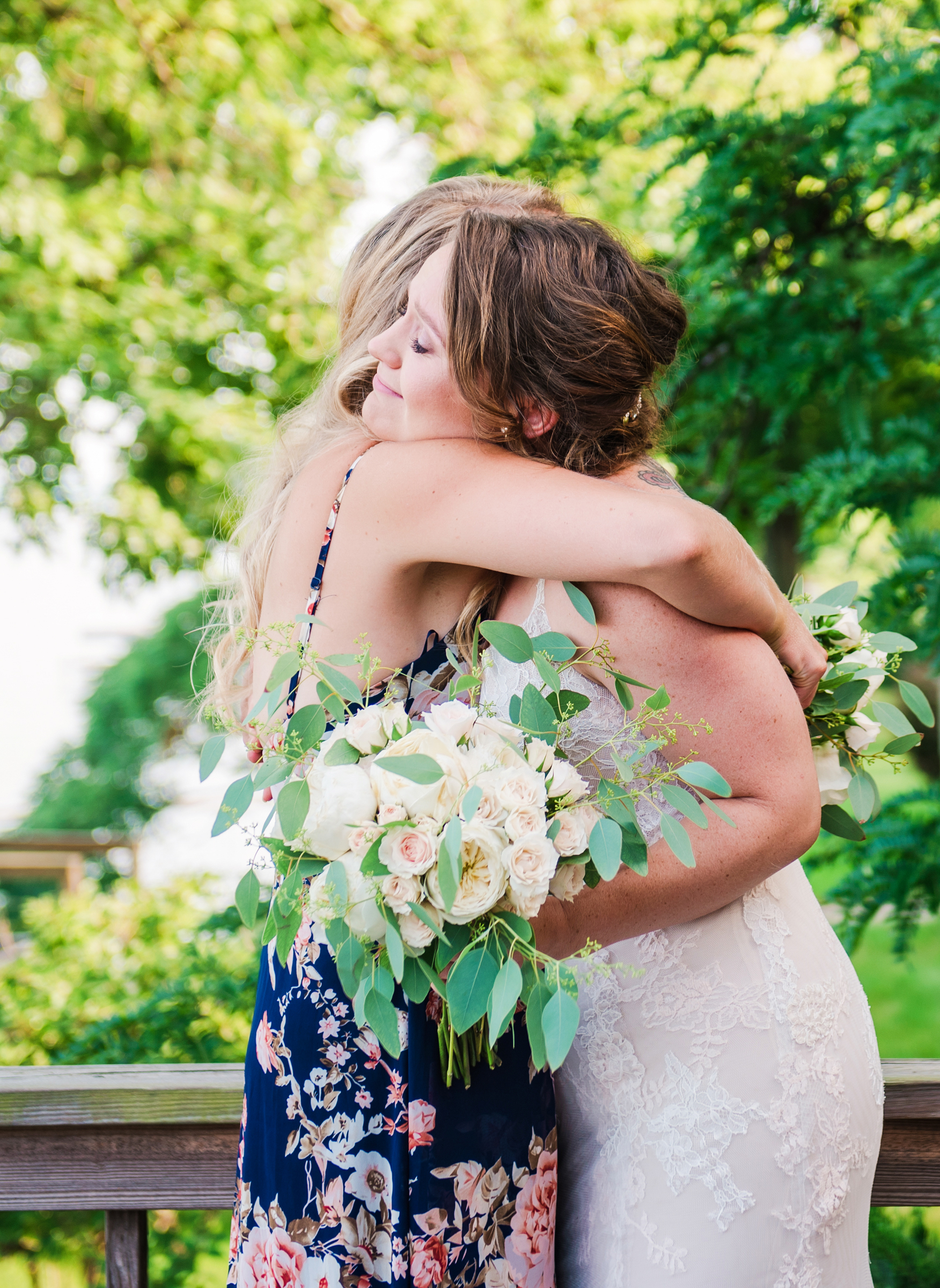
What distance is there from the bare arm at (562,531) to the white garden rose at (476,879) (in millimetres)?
414

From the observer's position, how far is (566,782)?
1.21 m

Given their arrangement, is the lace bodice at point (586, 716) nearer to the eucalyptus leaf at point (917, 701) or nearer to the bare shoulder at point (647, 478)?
the bare shoulder at point (647, 478)

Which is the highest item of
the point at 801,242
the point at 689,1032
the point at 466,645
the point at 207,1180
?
the point at 801,242

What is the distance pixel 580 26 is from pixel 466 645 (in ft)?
19.4

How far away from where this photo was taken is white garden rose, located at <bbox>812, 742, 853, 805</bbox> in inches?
67.1

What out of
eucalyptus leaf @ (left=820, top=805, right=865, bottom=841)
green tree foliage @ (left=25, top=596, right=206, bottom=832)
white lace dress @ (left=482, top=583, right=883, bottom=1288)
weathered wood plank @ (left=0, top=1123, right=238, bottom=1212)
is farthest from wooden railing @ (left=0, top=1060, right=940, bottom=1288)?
green tree foliage @ (left=25, top=596, right=206, bottom=832)

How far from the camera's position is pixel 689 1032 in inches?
58.0

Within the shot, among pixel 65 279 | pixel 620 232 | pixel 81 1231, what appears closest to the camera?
pixel 620 232

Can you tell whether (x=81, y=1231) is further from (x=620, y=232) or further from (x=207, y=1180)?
(x=620, y=232)

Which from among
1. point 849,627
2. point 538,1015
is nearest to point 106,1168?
point 538,1015

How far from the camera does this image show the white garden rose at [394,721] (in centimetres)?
122

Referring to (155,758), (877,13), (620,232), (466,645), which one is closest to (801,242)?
(877,13)

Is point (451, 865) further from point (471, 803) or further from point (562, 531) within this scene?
point (562, 531)

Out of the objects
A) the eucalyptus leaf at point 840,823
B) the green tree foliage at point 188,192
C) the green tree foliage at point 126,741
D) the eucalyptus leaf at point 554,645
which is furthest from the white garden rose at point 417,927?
the green tree foliage at point 126,741
